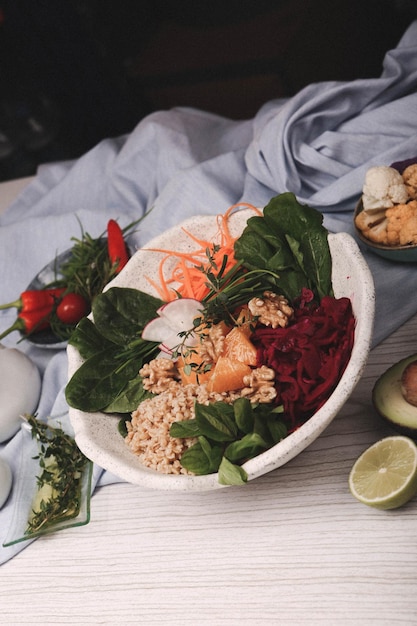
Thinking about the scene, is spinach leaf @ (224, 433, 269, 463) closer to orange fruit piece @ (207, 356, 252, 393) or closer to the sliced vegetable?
orange fruit piece @ (207, 356, 252, 393)

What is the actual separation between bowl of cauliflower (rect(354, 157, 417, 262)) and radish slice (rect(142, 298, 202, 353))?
43cm

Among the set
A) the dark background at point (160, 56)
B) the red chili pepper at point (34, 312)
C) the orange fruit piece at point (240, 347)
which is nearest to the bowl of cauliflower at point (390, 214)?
the orange fruit piece at point (240, 347)

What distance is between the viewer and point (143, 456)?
1.31m

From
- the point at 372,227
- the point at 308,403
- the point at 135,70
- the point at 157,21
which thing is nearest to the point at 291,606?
the point at 308,403

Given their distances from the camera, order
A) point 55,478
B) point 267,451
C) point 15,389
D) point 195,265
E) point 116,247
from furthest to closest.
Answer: point 116,247
point 15,389
point 195,265
point 55,478
point 267,451

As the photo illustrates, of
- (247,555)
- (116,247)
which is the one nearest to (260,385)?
(247,555)

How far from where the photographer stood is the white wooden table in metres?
1.19

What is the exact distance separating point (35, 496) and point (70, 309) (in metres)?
0.55

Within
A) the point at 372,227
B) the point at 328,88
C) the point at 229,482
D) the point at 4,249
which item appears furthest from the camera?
the point at 4,249

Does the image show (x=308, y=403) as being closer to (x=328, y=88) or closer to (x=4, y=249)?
(x=328, y=88)

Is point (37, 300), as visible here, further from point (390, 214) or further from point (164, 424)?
point (390, 214)

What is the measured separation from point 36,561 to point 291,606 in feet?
1.84

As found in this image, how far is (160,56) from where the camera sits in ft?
12.4

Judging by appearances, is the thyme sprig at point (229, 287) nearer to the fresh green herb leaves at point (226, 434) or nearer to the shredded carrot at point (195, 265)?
the shredded carrot at point (195, 265)
